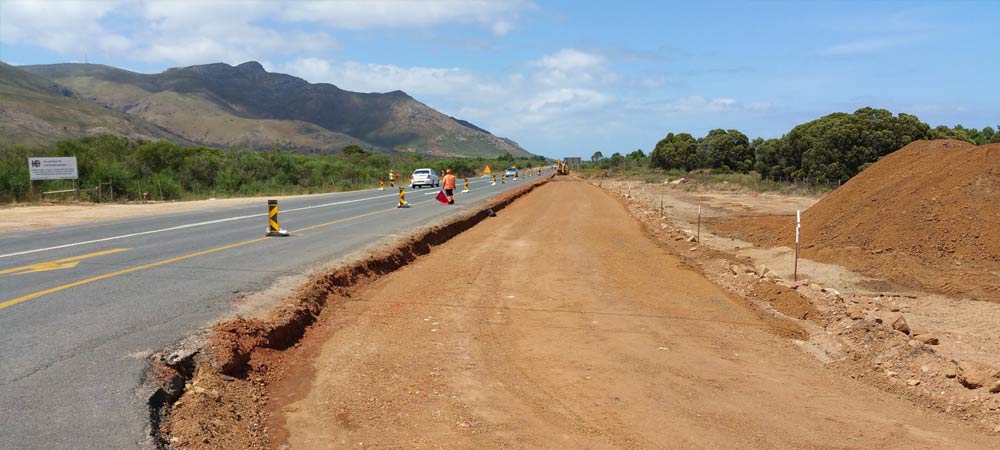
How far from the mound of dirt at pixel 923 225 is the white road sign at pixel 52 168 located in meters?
27.4

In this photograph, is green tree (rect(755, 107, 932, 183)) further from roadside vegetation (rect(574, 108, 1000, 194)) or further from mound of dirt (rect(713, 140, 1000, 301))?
mound of dirt (rect(713, 140, 1000, 301))

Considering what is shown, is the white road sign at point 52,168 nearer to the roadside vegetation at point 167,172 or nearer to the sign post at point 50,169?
the sign post at point 50,169

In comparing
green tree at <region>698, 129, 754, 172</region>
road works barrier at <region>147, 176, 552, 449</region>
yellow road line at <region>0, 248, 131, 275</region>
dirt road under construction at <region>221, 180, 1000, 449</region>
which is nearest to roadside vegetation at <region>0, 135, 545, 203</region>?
yellow road line at <region>0, 248, 131, 275</region>

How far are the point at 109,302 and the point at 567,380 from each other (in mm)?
5679

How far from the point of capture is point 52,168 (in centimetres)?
2936

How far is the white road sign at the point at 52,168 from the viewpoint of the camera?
1134 inches

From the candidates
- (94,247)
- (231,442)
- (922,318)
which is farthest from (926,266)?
(94,247)

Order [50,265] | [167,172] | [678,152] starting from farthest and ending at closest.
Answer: [678,152] < [167,172] < [50,265]

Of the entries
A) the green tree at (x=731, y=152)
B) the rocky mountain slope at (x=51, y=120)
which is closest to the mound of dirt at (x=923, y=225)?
the green tree at (x=731, y=152)

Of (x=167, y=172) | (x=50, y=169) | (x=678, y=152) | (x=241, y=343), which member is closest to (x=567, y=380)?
(x=241, y=343)

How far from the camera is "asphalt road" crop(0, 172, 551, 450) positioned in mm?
4941

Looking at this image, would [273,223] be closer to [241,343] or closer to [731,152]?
[241,343]

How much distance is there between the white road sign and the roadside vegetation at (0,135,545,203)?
138 centimetres

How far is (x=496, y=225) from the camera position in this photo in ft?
81.5
